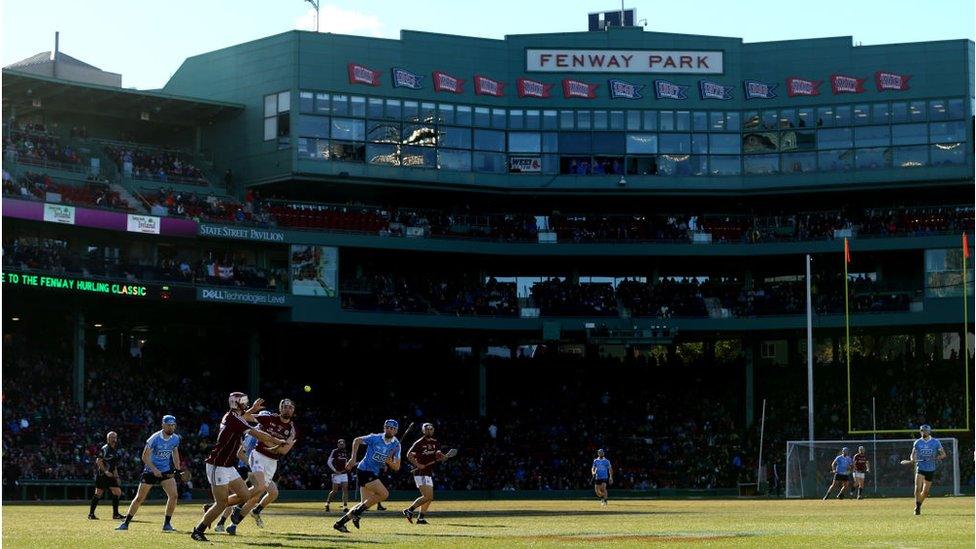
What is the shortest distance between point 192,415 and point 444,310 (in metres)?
14.2

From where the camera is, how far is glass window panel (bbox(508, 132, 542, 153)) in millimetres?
70062

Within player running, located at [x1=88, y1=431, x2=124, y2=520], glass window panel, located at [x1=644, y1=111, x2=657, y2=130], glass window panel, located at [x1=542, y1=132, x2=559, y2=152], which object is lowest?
player running, located at [x1=88, y1=431, x2=124, y2=520]

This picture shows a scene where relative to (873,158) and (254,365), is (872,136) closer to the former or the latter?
(873,158)

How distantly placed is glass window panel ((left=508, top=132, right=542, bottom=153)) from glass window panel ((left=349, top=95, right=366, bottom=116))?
7723 mm

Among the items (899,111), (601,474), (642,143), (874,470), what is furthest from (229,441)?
(899,111)

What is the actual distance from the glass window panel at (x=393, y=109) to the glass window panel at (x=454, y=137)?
89.9 inches

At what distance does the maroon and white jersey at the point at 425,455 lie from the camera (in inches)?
1200

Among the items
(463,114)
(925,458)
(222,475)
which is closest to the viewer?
(222,475)

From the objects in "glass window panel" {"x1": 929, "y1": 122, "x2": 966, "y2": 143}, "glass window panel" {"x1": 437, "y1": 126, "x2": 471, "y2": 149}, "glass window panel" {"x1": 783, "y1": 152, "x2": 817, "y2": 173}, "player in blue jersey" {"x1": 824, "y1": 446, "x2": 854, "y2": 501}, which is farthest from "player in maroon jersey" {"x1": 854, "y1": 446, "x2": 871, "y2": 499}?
"glass window panel" {"x1": 437, "y1": 126, "x2": 471, "y2": 149}

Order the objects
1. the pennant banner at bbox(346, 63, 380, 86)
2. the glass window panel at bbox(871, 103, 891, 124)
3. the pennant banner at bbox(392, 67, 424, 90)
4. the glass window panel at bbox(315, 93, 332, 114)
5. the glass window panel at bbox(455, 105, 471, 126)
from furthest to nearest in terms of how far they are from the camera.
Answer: the glass window panel at bbox(455, 105, 471, 126), the glass window panel at bbox(871, 103, 891, 124), the pennant banner at bbox(392, 67, 424, 90), the pennant banner at bbox(346, 63, 380, 86), the glass window panel at bbox(315, 93, 332, 114)

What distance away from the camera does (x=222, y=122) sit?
69.8 meters

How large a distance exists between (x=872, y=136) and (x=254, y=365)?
32.5 meters

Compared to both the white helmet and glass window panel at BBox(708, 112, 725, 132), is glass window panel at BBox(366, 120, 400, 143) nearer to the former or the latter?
glass window panel at BBox(708, 112, 725, 132)

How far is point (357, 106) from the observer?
222ft
